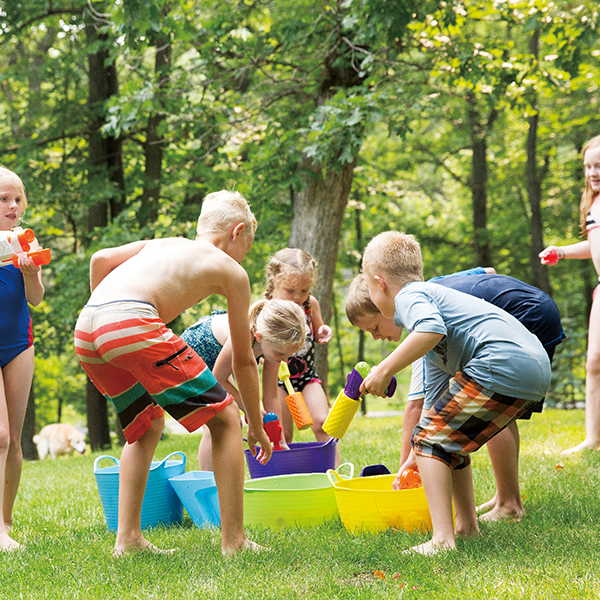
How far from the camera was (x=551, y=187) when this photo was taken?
44.3 ft

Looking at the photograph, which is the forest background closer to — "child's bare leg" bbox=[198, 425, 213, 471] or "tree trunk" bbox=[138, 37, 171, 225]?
"tree trunk" bbox=[138, 37, 171, 225]

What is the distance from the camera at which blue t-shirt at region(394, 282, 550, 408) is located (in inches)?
91.0

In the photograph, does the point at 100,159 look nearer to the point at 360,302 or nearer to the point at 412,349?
the point at 360,302

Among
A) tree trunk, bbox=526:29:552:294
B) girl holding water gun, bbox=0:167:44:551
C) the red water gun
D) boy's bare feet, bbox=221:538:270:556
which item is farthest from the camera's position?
tree trunk, bbox=526:29:552:294

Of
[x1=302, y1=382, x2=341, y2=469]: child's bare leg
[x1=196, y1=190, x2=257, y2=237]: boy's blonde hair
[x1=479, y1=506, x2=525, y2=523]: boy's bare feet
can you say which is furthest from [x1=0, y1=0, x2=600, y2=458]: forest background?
[x1=479, y1=506, x2=525, y2=523]: boy's bare feet

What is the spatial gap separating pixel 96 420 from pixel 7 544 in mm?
7440

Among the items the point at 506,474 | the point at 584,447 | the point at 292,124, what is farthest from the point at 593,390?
the point at 292,124

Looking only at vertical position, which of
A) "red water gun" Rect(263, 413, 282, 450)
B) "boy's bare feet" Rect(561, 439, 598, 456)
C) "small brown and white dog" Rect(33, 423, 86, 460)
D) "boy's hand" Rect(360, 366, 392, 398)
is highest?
"boy's hand" Rect(360, 366, 392, 398)

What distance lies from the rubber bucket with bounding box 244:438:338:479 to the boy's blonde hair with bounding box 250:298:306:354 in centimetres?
58

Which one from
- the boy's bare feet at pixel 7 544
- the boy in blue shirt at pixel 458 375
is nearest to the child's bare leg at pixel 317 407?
the boy in blue shirt at pixel 458 375

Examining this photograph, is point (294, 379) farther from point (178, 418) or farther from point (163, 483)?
point (178, 418)

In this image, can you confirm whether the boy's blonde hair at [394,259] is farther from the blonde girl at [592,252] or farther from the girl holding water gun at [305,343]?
the girl holding water gun at [305,343]

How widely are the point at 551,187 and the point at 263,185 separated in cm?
875

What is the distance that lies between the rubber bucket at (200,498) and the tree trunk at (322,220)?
4.31 meters
